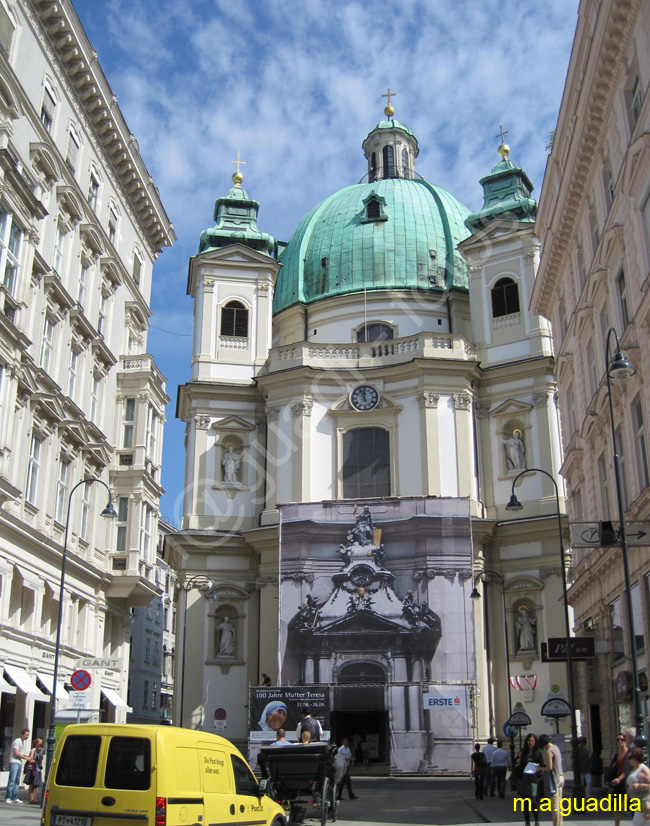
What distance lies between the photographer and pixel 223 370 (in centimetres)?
4575

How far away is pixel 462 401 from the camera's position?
42.2m

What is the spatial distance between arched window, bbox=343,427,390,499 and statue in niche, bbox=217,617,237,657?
7.64 m

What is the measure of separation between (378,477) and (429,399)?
163 inches

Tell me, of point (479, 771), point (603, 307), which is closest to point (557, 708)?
point (479, 771)

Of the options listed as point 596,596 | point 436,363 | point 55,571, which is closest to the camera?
point 596,596

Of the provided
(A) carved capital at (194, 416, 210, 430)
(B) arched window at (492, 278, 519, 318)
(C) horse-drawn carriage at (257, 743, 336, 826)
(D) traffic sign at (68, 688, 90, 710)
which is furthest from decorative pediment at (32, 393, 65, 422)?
(B) arched window at (492, 278, 519, 318)

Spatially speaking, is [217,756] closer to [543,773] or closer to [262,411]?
[543,773]

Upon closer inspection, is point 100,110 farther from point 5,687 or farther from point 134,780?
point 134,780

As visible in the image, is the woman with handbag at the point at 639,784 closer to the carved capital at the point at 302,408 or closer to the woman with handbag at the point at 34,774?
the woman with handbag at the point at 34,774

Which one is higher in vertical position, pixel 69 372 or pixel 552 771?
pixel 69 372

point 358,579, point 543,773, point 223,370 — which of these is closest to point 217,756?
point 543,773

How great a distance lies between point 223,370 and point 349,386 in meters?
6.42

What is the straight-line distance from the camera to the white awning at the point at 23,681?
25641 millimetres

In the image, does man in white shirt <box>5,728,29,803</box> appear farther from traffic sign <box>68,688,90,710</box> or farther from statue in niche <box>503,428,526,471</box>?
statue in niche <box>503,428,526,471</box>
